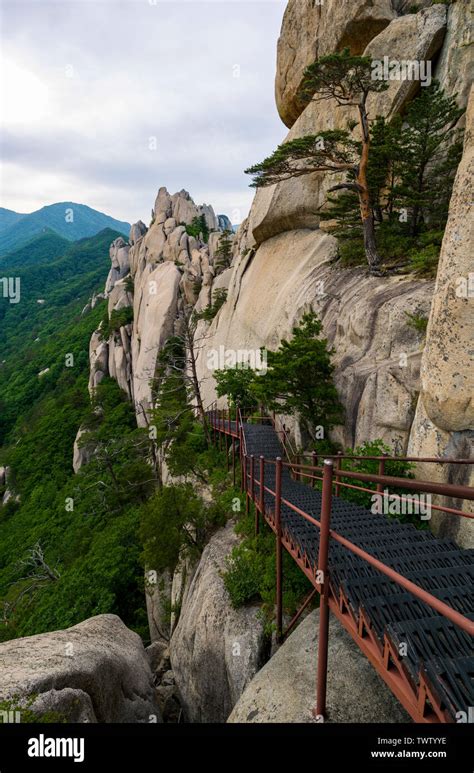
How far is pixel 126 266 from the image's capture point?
55.5 m

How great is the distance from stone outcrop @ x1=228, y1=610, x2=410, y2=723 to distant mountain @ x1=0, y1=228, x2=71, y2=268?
5136 inches

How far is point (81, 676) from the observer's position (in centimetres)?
439

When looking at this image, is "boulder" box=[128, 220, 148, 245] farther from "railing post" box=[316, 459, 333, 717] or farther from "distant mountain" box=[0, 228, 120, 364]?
"railing post" box=[316, 459, 333, 717]

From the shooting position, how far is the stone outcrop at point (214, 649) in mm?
5797

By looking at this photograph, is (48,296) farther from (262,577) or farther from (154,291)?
(262,577)

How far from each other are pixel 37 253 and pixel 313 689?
481 feet

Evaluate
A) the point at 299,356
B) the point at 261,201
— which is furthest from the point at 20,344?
the point at 299,356

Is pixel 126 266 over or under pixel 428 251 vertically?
over

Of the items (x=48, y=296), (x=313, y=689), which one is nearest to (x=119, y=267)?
(x=48, y=296)

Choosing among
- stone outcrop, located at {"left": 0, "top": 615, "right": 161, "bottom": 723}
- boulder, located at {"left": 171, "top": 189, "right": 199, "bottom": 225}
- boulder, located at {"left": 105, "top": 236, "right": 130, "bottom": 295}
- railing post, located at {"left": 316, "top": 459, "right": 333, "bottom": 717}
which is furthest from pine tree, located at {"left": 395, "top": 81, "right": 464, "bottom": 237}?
boulder, located at {"left": 105, "top": 236, "right": 130, "bottom": 295}

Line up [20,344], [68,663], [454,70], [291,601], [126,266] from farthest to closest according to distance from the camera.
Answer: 1. [20,344]
2. [126,266]
3. [454,70]
4. [291,601]
5. [68,663]

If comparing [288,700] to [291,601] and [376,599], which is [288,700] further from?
[291,601]
